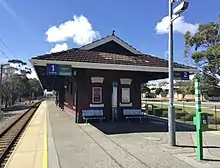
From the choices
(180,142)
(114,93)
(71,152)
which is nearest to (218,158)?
(180,142)

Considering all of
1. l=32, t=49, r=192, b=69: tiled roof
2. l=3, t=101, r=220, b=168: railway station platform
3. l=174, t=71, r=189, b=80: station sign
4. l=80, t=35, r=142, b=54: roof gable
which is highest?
l=80, t=35, r=142, b=54: roof gable

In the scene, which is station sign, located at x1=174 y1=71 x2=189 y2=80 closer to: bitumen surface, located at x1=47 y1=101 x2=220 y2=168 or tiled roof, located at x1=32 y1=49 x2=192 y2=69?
tiled roof, located at x1=32 y1=49 x2=192 y2=69

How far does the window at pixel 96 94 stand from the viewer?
18.1 meters

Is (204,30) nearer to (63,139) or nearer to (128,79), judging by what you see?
(128,79)

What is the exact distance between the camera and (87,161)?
7672 millimetres

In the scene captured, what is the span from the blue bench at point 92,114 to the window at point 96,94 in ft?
2.53

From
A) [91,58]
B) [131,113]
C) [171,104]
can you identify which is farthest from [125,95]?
[171,104]

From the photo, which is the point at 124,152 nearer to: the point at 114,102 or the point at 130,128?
the point at 130,128

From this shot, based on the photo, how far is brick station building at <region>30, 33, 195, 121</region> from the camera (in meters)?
15.8

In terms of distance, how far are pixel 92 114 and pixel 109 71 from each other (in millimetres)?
3007

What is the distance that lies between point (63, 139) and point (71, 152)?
8.61 feet

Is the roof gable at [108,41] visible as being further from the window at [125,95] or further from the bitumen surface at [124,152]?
the bitumen surface at [124,152]

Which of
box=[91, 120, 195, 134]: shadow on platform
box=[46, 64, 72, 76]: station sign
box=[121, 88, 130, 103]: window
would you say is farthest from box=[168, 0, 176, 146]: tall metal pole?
box=[121, 88, 130, 103]: window

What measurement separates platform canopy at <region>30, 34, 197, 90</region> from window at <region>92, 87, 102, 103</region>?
2.18m
